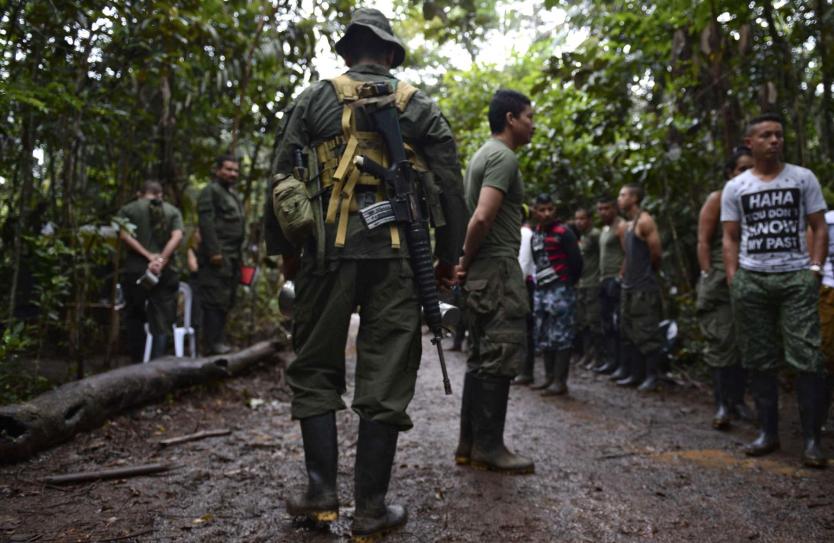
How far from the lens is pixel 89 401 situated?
3.93 meters

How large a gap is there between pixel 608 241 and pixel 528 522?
5.55 metres

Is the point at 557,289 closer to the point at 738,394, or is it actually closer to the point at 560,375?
the point at 560,375

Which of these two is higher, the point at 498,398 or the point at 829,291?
the point at 829,291

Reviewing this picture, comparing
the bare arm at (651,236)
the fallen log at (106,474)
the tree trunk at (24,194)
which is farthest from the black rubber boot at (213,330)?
the bare arm at (651,236)

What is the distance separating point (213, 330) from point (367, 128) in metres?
4.82

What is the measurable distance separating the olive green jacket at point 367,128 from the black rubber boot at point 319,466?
71 cm

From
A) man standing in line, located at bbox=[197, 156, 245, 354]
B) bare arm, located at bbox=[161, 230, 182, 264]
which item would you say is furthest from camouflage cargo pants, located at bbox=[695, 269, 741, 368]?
bare arm, located at bbox=[161, 230, 182, 264]

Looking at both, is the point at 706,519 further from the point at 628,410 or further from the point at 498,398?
the point at 628,410

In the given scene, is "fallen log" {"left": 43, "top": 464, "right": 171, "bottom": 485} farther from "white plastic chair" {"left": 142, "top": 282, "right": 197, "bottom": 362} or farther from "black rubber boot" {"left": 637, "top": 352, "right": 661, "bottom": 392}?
"black rubber boot" {"left": 637, "top": 352, "right": 661, "bottom": 392}

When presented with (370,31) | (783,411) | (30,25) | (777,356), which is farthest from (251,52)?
(783,411)

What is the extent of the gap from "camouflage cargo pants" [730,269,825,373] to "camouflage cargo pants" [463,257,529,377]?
159 cm

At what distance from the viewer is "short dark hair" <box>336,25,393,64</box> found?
114 inches

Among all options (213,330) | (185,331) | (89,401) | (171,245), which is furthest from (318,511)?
(185,331)

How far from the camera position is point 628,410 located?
18.4ft
